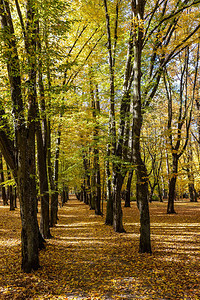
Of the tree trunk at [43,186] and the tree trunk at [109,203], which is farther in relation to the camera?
the tree trunk at [109,203]

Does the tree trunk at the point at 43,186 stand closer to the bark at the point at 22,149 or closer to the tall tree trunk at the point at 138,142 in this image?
the bark at the point at 22,149

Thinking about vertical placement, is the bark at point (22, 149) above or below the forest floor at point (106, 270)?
above

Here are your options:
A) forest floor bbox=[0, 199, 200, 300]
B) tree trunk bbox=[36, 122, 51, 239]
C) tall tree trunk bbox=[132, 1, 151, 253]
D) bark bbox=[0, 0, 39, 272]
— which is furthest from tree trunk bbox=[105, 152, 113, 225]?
bark bbox=[0, 0, 39, 272]

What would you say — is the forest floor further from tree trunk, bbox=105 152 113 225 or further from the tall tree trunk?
tree trunk, bbox=105 152 113 225

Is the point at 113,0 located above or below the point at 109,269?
above

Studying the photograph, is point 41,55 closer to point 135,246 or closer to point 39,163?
point 39,163

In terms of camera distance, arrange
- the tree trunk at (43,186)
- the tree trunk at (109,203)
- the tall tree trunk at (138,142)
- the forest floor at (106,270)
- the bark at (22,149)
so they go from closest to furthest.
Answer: the forest floor at (106,270) < the bark at (22,149) < the tall tree trunk at (138,142) < the tree trunk at (43,186) < the tree trunk at (109,203)

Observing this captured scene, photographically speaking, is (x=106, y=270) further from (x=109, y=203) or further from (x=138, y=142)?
(x=109, y=203)

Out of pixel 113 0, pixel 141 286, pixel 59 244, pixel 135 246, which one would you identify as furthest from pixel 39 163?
pixel 113 0

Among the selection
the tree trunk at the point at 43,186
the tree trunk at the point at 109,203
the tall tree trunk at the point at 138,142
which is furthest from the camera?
the tree trunk at the point at 109,203

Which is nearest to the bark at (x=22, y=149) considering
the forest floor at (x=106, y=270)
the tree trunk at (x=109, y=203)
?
the forest floor at (x=106, y=270)

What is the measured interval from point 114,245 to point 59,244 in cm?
219

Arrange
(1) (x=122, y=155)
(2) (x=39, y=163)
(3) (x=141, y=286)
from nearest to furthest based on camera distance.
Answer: (3) (x=141, y=286) → (2) (x=39, y=163) → (1) (x=122, y=155)

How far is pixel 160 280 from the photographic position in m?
4.80
